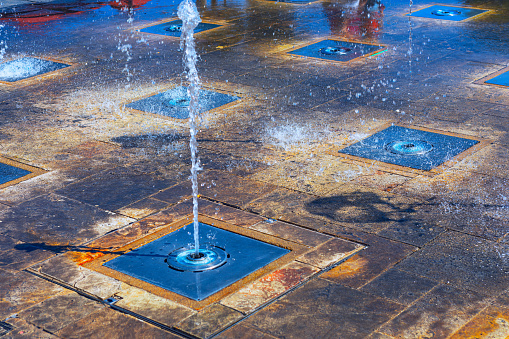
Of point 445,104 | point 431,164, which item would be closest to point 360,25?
point 445,104

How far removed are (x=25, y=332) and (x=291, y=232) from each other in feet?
8.23

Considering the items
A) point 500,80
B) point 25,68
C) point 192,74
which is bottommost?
point 500,80

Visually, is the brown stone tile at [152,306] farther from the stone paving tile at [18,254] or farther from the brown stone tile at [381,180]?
the brown stone tile at [381,180]

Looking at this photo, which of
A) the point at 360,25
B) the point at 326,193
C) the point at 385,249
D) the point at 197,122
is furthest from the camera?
the point at 360,25

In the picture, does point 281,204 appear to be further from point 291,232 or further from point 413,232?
point 413,232

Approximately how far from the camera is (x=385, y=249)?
5.61m

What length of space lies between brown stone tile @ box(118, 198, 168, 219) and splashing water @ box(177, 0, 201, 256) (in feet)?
1.37

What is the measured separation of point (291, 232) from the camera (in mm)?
5969

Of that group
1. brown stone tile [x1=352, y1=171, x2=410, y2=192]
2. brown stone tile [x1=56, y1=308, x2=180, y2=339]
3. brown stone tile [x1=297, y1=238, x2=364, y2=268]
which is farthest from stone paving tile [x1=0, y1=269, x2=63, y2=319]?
brown stone tile [x1=352, y1=171, x2=410, y2=192]

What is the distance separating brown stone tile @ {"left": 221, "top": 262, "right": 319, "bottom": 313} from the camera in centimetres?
488

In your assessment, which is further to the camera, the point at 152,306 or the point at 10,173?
the point at 10,173

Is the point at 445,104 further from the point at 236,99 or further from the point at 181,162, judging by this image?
the point at 181,162

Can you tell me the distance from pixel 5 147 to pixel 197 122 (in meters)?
2.58

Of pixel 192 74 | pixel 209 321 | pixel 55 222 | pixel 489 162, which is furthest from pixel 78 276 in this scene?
pixel 192 74
